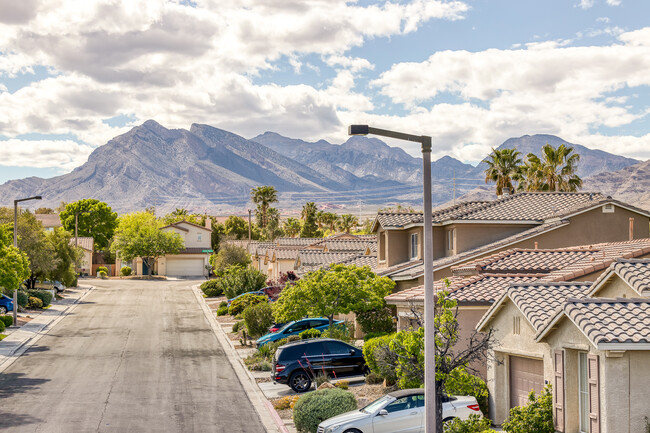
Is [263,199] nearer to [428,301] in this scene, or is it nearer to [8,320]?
[8,320]

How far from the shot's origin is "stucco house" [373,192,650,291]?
32.5m

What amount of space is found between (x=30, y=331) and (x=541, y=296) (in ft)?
117

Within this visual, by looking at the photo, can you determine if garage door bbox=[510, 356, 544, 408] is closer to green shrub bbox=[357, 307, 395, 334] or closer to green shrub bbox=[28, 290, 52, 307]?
green shrub bbox=[357, 307, 395, 334]

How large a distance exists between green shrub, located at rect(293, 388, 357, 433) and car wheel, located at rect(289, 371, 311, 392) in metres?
5.98

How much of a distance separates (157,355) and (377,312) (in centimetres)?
1124

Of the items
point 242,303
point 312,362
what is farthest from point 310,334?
point 242,303

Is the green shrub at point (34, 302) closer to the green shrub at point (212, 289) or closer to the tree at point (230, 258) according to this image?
the green shrub at point (212, 289)

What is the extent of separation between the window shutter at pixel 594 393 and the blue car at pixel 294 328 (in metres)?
22.3

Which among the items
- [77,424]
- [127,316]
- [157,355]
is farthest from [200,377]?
[127,316]

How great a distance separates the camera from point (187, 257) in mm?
106250

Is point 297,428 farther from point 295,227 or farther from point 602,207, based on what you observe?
point 295,227

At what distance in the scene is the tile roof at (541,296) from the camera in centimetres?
1782

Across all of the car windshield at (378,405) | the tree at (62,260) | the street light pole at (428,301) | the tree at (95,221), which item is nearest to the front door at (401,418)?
the car windshield at (378,405)

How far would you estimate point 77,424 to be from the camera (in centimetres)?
2150
